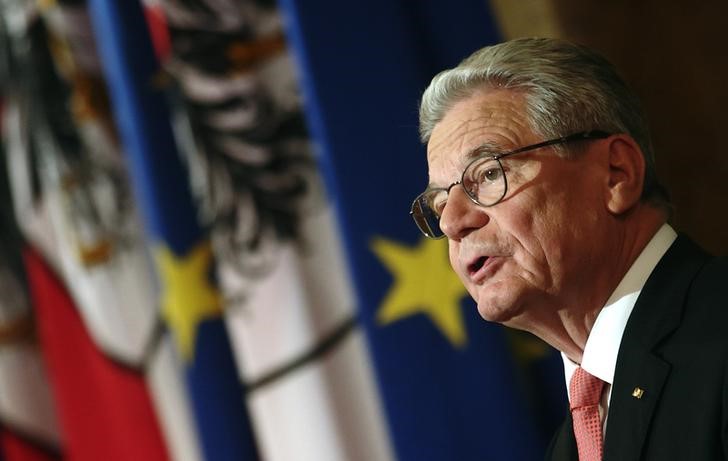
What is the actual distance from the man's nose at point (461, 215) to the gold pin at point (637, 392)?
0.31m

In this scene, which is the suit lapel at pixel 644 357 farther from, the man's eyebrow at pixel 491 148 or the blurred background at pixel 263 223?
the blurred background at pixel 263 223

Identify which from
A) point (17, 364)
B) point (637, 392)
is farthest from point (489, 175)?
point (17, 364)

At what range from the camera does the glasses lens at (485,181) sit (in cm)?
153

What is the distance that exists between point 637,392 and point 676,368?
0.19ft

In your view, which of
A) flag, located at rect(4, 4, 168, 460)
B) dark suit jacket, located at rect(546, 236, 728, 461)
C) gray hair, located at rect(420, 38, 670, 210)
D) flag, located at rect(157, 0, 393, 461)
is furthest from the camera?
flag, located at rect(4, 4, 168, 460)

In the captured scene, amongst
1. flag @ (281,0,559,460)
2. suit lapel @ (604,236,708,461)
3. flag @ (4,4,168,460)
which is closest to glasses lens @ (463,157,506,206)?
suit lapel @ (604,236,708,461)

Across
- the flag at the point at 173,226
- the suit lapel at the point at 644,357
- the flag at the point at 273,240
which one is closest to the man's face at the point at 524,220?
the suit lapel at the point at 644,357

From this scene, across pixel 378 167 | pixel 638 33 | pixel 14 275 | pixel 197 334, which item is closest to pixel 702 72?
pixel 638 33

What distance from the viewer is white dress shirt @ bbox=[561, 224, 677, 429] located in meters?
1.51

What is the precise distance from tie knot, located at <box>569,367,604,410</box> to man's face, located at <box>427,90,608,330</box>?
0.12 meters

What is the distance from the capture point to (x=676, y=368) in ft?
4.50

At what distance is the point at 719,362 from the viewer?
1.31 m

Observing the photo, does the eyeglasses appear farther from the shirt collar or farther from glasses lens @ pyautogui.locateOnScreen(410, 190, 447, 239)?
the shirt collar

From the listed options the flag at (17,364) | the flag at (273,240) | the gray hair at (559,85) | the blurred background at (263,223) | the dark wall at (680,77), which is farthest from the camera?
the flag at (17,364)
